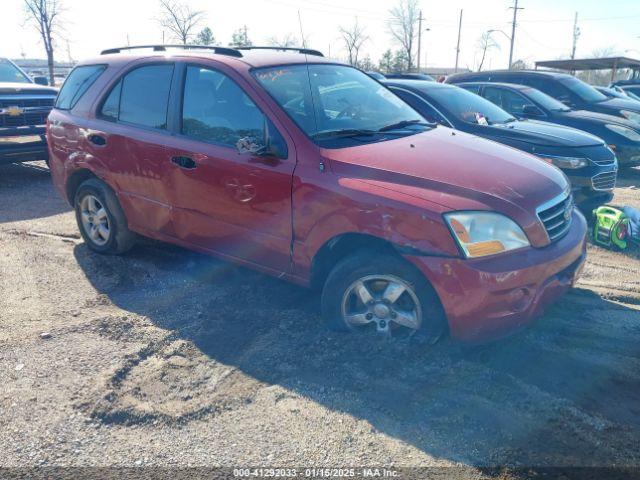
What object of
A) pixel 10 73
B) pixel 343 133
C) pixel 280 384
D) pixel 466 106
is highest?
pixel 10 73

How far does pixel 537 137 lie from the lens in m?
7.00

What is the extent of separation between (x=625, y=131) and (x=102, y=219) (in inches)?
327

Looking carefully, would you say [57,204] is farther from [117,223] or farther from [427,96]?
[427,96]

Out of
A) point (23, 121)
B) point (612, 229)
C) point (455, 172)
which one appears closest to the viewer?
point (455, 172)

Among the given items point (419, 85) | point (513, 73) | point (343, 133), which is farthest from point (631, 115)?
point (343, 133)

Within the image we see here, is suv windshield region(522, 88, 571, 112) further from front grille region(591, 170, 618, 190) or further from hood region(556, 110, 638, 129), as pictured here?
front grille region(591, 170, 618, 190)

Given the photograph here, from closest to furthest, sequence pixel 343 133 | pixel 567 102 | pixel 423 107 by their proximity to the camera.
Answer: pixel 343 133
pixel 423 107
pixel 567 102

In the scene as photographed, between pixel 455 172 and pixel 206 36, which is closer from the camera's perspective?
pixel 455 172

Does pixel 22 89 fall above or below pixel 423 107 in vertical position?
above

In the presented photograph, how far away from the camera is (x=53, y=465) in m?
2.71

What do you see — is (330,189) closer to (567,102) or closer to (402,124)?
A: (402,124)

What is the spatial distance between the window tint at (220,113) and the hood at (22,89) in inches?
232

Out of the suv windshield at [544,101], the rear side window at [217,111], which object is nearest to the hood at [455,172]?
the rear side window at [217,111]

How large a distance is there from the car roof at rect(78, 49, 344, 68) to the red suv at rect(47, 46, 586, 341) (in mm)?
18
